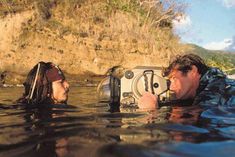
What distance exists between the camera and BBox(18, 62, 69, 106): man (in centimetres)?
602

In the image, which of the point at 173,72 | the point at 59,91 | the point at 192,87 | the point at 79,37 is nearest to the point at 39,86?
the point at 59,91

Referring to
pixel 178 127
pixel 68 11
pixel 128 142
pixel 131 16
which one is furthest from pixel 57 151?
pixel 131 16

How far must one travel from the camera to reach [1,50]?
22.0 meters

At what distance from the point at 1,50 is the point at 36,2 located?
3733 mm

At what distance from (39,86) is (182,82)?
201cm

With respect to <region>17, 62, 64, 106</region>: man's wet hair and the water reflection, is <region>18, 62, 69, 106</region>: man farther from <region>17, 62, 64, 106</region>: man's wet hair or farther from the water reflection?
the water reflection

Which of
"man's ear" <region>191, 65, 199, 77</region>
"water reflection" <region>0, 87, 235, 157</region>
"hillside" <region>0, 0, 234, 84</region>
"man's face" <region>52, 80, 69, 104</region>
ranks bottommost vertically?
"water reflection" <region>0, 87, 235, 157</region>

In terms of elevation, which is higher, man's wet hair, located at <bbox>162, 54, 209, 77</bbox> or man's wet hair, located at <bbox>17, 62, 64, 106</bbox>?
man's wet hair, located at <bbox>162, 54, 209, 77</bbox>

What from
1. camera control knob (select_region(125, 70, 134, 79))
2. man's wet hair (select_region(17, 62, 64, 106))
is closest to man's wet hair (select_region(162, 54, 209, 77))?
camera control knob (select_region(125, 70, 134, 79))

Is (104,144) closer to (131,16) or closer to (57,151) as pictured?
(57,151)

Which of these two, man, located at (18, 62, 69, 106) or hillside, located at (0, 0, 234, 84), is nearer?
man, located at (18, 62, 69, 106)

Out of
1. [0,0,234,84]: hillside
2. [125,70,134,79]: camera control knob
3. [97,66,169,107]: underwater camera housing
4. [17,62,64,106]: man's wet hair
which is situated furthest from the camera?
[0,0,234,84]: hillside

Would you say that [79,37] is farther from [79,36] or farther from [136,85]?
[136,85]

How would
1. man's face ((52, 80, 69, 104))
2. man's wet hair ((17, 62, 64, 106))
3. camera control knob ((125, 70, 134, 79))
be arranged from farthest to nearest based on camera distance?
man's face ((52, 80, 69, 104))
man's wet hair ((17, 62, 64, 106))
camera control knob ((125, 70, 134, 79))
